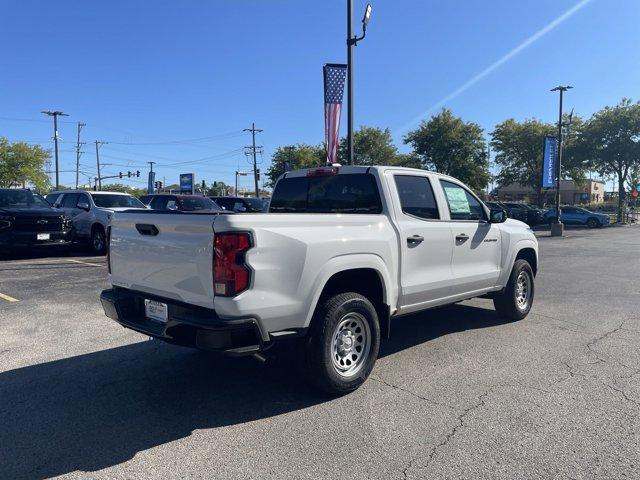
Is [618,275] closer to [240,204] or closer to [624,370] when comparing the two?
[624,370]

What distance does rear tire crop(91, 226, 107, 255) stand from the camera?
1393 cm

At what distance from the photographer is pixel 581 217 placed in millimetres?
36094

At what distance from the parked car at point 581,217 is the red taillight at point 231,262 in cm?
3687

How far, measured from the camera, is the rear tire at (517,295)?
660cm

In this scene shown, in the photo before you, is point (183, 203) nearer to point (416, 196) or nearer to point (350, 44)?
point (350, 44)

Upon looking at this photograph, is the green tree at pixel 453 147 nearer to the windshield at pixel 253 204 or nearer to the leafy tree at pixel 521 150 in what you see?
the leafy tree at pixel 521 150

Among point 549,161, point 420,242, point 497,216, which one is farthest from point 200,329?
point 549,161

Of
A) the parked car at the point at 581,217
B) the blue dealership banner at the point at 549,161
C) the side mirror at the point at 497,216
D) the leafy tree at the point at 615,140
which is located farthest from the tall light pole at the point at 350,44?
the leafy tree at the point at 615,140

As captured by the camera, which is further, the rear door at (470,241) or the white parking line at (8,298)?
the white parking line at (8,298)

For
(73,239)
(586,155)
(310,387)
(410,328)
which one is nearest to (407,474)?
(310,387)

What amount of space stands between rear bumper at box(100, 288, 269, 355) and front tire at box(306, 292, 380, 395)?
1.61ft

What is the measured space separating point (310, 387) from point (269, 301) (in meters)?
1.08

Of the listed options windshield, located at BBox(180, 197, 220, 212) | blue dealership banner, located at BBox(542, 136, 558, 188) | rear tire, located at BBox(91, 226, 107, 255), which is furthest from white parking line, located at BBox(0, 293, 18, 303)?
blue dealership banner, located at BBox(542, 136, 558, 188)

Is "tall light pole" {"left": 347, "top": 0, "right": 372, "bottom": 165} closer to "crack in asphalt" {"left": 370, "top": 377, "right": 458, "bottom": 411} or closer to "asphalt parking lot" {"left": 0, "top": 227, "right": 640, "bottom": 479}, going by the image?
"asphalt parking lot" {"left": 0, "top": 227, "right": 640, "bottom": 479}
